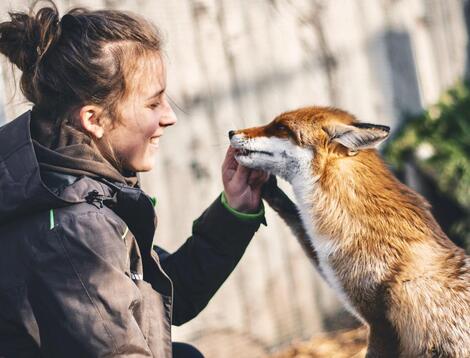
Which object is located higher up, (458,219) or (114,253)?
(114,253)

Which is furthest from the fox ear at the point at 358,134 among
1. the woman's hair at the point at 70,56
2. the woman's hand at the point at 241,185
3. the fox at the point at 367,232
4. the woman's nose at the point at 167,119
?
the woman's hair at the point at 70,56

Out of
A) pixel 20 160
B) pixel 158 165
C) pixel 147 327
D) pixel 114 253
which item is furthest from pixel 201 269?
pixel 158 165

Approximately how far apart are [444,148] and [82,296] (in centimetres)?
422

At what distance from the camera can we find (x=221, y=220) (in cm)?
312

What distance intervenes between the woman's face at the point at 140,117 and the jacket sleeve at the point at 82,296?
541 millimetres

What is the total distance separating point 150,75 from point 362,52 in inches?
140

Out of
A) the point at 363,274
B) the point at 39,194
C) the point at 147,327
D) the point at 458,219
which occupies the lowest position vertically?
the point at 458,219

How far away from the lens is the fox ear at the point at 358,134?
315 cm

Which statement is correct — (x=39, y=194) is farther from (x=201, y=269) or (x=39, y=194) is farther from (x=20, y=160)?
(x=201, y=269)

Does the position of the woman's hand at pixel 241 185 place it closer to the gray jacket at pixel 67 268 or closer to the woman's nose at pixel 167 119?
the woman's nose at pixel 167 119

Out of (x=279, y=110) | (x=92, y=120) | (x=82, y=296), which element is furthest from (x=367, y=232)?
(x=279, y=110)

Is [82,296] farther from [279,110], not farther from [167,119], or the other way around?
[279,110]

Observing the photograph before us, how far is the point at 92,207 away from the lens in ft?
7.88

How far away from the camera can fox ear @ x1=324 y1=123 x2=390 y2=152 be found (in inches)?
124
